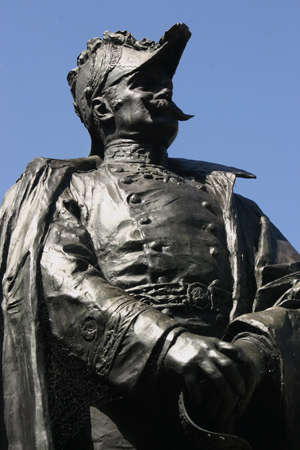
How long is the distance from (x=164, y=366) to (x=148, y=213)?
1.72m

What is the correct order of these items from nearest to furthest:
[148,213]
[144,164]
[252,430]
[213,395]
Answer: [213,395] → [252,430] → [148,213] → [144,164]

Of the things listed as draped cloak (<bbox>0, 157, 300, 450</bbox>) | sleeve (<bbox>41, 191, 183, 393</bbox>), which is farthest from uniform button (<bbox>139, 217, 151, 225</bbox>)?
draped cloak (<bbox>0, 157, 300, 450</bbox>)

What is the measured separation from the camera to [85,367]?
9.09 m

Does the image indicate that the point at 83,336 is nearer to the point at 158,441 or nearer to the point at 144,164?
the point at 158,441

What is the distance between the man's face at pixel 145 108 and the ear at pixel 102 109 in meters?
0.05

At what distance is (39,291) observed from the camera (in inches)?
371

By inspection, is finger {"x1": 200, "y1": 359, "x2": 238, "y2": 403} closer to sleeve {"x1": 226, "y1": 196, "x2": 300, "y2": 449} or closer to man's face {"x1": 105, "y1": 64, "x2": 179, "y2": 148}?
sleeve {"x1": 226, "y1": 196, "x2": 300, "y2": 449}

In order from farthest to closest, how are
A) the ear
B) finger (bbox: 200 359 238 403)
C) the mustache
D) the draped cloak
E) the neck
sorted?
the ear → the neck → the mustache → the draped cloak → finger (bbox: 200 359 238 403)

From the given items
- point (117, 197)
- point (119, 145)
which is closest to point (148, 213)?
point (117, 197)

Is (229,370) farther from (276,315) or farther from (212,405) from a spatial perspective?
(276,315)

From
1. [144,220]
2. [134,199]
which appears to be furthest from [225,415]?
[134,199]

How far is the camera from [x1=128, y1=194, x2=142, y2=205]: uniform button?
33.1 ft

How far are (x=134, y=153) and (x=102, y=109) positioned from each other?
0.50 m

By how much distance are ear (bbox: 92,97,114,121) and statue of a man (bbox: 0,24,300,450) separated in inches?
0.5
